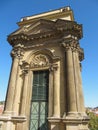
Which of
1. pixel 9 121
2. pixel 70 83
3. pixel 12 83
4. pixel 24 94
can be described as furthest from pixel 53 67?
pixel 9 121

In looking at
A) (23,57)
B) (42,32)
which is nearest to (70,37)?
(42,32)

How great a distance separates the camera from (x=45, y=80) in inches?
526

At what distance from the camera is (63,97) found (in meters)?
11.7

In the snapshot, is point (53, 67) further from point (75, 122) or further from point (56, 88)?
point (75, 122)

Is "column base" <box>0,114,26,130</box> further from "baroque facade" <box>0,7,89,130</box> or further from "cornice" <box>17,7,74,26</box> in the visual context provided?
"cornice" <box>17,7,74,26</box>

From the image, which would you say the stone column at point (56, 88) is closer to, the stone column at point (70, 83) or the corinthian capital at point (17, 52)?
the stone column at point (70, 83)

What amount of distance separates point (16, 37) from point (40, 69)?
4424 mm

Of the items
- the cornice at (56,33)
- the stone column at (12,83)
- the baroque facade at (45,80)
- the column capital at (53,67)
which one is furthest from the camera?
the cornice at (56,33)

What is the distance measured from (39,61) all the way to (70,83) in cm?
408

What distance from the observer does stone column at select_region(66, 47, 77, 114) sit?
10680mm

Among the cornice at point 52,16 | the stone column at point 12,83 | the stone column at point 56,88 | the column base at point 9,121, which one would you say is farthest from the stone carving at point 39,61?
the cornice at point 52,16

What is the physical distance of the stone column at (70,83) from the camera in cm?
1068

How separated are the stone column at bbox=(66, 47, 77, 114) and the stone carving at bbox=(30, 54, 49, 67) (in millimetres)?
2170

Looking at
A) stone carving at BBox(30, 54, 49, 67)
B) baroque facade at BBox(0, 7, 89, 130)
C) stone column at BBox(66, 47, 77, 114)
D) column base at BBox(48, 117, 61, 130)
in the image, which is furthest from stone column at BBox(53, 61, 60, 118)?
stone carving at BBox(30, 54, 49, 67)
